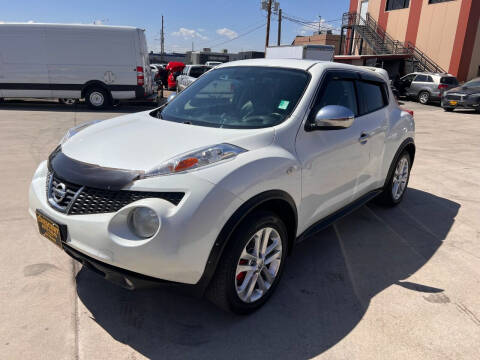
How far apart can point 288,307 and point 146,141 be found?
158 centimetres

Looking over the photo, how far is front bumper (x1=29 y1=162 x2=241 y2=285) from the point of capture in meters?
2.11

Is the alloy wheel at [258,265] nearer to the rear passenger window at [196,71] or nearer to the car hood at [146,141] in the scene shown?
the car hood at [146,141]

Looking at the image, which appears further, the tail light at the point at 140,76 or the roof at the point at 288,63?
the tail light at the point at 140,76

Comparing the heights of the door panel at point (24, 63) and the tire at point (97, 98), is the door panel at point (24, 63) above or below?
above

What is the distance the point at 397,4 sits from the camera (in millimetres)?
30391

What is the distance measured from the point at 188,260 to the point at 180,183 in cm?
44

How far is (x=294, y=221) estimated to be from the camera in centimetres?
288

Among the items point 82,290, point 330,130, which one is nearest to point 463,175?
point 330,130

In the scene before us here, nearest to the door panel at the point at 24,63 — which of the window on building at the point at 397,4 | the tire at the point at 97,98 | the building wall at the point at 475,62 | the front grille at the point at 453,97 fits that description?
the tire at the point at 97,98

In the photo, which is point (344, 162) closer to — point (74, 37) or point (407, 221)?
point (407, 221)

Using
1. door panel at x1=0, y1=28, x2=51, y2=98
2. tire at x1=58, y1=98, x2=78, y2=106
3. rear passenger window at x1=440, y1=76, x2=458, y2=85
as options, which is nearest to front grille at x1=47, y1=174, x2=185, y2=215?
door panel at x1=0, y1=28, x2=51, y2=98

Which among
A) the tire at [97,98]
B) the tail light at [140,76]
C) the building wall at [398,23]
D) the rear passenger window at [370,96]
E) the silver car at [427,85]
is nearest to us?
the rear passenger window at [370,96]

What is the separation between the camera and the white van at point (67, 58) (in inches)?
504

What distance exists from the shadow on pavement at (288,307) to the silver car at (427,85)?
724 inches
